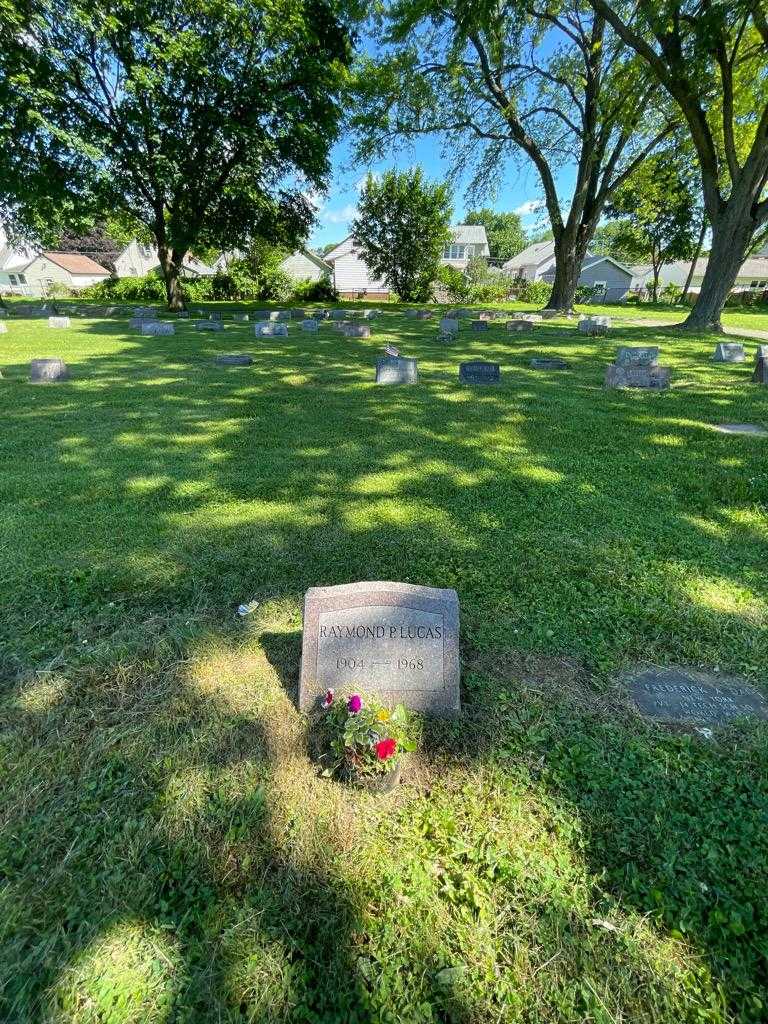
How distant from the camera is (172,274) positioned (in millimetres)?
21250

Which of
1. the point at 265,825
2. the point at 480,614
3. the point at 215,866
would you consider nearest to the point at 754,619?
the point at 480,614

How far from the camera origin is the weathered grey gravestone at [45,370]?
25.1ft

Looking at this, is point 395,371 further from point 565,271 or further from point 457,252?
point 457,252

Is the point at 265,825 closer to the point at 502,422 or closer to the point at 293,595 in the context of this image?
the point at 293,595

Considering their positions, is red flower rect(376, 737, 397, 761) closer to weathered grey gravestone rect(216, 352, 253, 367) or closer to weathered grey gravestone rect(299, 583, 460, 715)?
weathered grey gravestone rect(299, 583, 460, 715)

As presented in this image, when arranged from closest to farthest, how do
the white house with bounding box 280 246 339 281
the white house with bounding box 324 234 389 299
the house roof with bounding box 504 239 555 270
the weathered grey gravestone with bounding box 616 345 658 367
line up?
1. the weathered grey gravestone with bounding box 616 345 658 367
2. the white house with bounding box 324 234 389 299
3. the white house with bounding box 280 246 339 281
4. the house roof with bounding box 504 239 555 270

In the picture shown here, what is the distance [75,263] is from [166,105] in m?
48.2

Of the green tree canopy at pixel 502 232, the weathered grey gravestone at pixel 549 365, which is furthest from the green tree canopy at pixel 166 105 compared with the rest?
the green tree canopy at pixel 502 232

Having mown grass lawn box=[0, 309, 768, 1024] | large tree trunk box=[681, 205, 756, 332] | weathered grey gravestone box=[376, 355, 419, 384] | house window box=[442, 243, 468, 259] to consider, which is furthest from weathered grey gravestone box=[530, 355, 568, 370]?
house window box=[442, 243, 468, 259]

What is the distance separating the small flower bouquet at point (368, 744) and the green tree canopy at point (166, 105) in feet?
70.6

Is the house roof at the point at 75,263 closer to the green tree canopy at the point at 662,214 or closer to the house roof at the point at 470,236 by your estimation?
the house roof at the point at 470,236

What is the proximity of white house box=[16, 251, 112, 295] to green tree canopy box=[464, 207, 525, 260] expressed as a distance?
55.0m

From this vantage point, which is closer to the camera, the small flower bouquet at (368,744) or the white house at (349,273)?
the small flower bouquet at (368,744)

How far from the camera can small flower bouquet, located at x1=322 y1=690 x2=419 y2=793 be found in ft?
5.41
